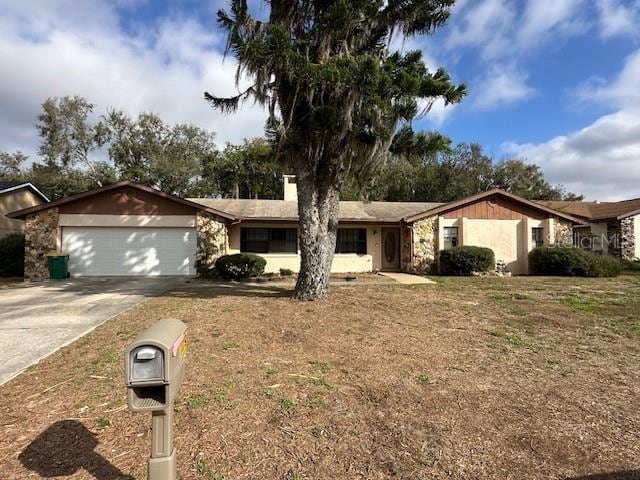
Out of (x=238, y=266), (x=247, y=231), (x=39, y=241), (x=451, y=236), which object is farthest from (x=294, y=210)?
(x=39, y=241)

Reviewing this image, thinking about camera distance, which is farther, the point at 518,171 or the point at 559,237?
the point at 518,171

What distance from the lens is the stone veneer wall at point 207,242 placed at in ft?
51.7

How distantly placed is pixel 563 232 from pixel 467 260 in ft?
18.4

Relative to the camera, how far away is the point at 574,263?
16.1 metres

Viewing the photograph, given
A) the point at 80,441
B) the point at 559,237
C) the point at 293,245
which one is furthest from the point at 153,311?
the point at 559,237

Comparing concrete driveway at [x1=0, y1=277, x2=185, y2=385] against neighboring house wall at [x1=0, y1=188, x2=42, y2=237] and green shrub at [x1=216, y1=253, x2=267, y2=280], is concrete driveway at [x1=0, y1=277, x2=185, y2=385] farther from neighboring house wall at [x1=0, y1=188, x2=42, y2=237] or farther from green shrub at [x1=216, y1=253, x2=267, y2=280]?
neighboring house wall at [x1=0, y1=188, x2=42, y2=237]

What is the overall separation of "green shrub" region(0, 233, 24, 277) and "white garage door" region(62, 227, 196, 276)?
2860 millimetres

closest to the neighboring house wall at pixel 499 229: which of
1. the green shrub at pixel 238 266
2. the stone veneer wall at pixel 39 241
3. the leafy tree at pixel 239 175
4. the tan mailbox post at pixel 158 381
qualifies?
the green shrub at pixel 238 266

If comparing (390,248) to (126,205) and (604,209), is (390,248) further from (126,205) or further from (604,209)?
(604,209)

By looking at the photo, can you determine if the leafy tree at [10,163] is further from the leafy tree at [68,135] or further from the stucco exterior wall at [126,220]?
the stucco exterior wall at [126,220]

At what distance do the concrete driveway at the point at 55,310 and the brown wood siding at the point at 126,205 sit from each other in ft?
9.00

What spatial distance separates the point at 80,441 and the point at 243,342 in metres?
2.84

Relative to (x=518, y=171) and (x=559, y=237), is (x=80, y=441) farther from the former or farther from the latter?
(x=518, y=171)

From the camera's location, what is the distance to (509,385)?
13.8ft
